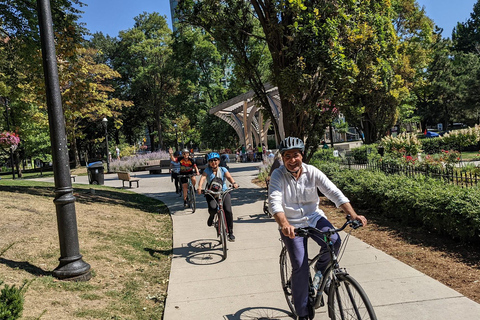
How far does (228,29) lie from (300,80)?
11.9 ft

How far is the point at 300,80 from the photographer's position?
11391 mm

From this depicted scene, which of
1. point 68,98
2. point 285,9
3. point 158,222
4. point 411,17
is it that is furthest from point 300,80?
point 411,17

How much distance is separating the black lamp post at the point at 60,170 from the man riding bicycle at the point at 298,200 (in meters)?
2.99

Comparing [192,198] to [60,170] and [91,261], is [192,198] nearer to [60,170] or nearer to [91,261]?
[91,261]

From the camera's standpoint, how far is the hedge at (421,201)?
6145 mm

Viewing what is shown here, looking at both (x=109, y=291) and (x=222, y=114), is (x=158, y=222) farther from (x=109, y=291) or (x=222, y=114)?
(x=222, y=114)

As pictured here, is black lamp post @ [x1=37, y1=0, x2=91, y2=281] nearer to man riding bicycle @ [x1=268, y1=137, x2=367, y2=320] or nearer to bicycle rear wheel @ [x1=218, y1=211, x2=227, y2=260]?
bicycle rear wheel @ [x1=218, y1=211, x2=227, y2=260]

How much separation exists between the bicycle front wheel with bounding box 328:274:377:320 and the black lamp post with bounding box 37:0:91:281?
132 inches

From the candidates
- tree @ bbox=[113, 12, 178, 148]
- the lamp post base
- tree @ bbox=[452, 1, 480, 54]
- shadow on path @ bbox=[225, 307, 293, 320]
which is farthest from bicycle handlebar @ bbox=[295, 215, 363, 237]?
tree @ bbox=[452, 1, 480, 54]

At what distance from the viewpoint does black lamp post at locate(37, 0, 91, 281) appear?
17.2 feet

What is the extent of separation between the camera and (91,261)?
6055 mm

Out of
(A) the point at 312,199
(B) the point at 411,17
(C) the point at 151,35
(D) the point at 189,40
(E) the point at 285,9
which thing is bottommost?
(A) the point at 312,199

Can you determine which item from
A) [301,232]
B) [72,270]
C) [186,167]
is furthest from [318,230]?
[186,167]

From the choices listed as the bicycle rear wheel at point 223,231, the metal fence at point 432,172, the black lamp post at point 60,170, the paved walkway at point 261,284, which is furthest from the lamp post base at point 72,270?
the metal fence at point 432,172
